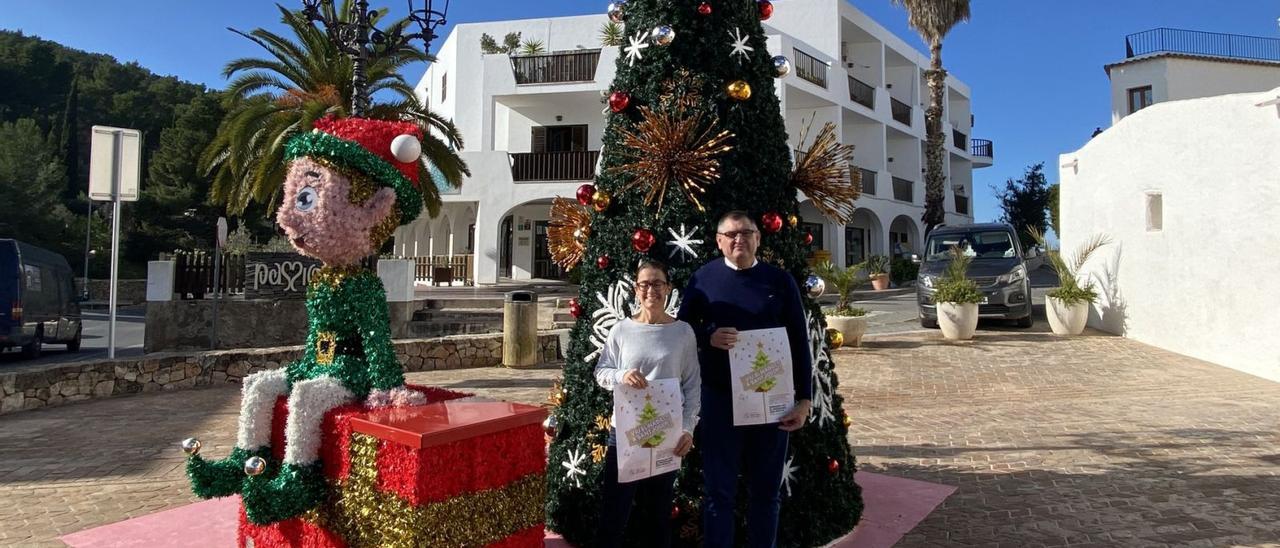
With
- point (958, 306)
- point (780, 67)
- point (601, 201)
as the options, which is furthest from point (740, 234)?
point (958, 306)

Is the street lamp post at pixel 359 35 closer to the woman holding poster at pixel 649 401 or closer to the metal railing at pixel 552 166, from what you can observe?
the woman holding poster at pixel 649 401

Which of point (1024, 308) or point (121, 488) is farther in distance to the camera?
point (1024, 308)

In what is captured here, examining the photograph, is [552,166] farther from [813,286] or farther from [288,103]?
[813,286]

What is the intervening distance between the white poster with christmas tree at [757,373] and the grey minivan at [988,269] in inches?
438

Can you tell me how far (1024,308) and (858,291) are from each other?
32.9 ft

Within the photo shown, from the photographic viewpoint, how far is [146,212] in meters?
32.3

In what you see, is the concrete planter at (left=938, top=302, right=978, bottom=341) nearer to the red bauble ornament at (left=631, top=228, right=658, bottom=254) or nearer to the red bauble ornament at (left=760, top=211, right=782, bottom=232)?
the red bauble ornament at (left=760, top=211, right=782, bottom=232)

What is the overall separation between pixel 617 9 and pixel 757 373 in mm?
2293

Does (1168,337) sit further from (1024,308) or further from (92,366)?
(92,366)

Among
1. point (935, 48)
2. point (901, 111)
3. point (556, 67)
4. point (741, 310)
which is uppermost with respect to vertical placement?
point (935, 48)

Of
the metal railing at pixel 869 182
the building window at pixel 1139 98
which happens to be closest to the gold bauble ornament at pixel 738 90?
the metal railing at pixel 869 182

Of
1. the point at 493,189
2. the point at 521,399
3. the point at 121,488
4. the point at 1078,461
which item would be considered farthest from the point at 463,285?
the point at 1078,461

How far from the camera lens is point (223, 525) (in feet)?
13.0

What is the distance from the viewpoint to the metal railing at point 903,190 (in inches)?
1096
